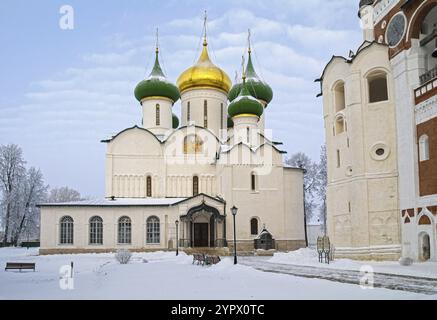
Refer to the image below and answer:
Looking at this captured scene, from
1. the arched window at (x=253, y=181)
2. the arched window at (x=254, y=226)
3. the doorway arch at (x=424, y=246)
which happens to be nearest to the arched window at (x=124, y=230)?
the arched window at (x=254, y=226)

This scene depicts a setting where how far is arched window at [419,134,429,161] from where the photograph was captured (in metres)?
21.0

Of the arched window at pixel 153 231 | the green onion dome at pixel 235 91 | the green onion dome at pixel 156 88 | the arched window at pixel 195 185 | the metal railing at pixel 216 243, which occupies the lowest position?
the metal railing at pixel 216 243

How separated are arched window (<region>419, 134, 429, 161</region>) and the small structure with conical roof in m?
21.3

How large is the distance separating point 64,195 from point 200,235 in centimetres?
4346

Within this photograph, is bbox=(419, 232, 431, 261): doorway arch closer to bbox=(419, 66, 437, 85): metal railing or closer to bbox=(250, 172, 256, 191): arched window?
bbox=(419, 66, 437, 85): metal railing

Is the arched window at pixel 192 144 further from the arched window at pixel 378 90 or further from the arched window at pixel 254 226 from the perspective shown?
the arched window at pixel 378 90

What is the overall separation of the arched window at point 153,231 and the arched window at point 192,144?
6269 mm

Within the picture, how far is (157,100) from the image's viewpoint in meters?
38.4

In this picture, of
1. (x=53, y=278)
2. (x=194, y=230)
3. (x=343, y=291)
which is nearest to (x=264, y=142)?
(x=194, y=230)

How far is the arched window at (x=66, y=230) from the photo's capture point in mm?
32750

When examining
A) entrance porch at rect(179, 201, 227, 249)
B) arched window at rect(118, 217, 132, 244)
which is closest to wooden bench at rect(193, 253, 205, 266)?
entrance porch at rect(179, 201, 227, 249)
